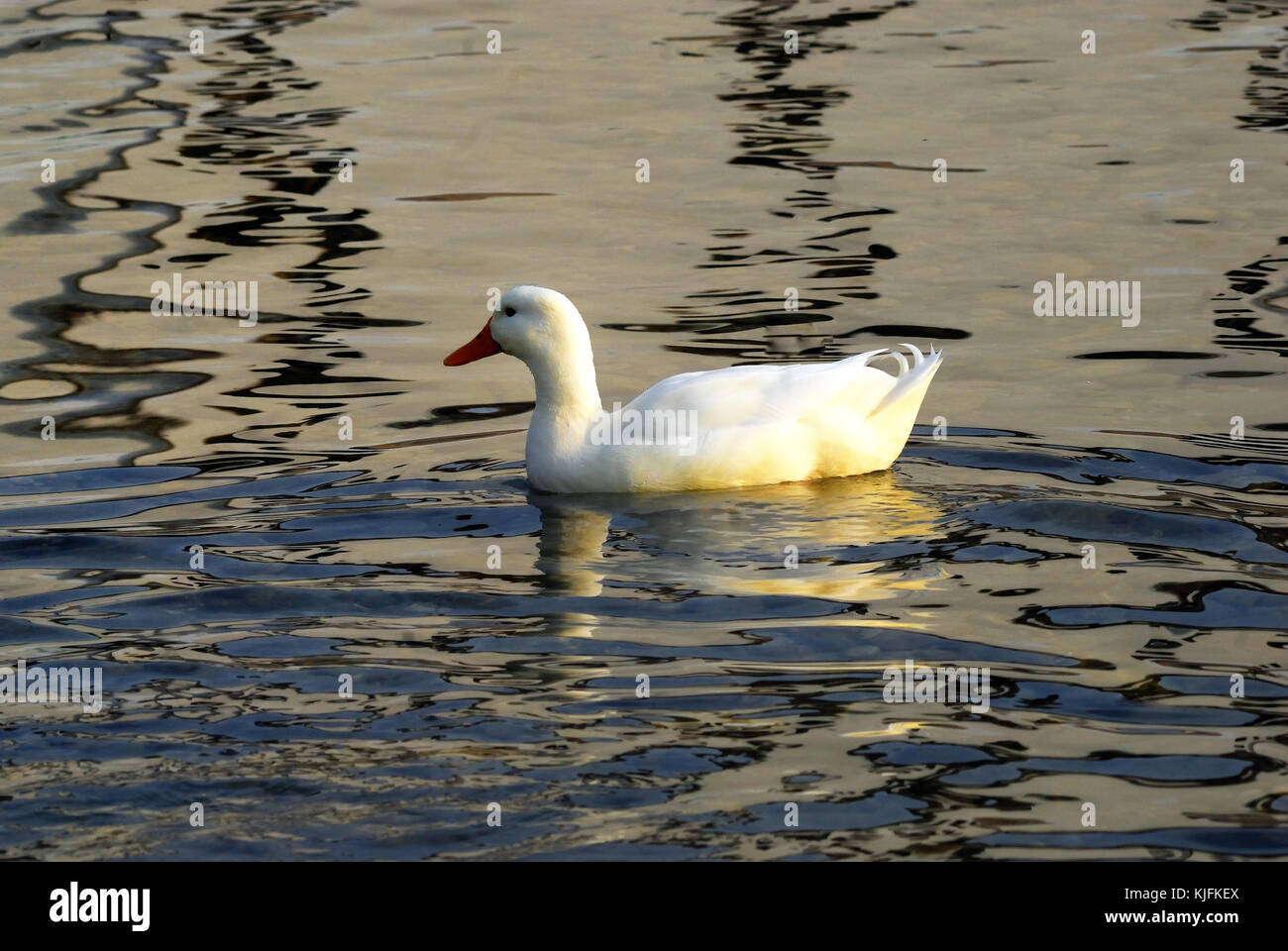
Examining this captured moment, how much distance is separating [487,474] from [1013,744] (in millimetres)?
3742

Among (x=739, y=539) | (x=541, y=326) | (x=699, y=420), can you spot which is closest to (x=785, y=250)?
(x=541, y=326)

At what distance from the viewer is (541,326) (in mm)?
8320

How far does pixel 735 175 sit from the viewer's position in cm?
1409

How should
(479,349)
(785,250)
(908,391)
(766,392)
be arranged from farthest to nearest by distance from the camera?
(785,250) → (479,349) → (908,391) → (766,392)

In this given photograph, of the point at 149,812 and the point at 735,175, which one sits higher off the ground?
the point at 735,175

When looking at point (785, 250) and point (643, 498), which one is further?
point (785, 250)

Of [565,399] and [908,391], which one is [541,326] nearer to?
[565,399]

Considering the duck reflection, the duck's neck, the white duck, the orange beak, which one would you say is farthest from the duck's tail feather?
the orange beak

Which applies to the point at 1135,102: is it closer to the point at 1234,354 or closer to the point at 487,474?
the point at 1234,354

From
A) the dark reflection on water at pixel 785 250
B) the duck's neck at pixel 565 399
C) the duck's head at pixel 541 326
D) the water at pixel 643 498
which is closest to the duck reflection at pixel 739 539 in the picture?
the water at pixel 643 498

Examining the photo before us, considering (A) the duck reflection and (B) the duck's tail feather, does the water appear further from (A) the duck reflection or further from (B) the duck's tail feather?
(B) the duck's tail feather

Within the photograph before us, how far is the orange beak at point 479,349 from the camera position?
853 centimetres

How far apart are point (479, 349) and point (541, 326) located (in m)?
0.43
